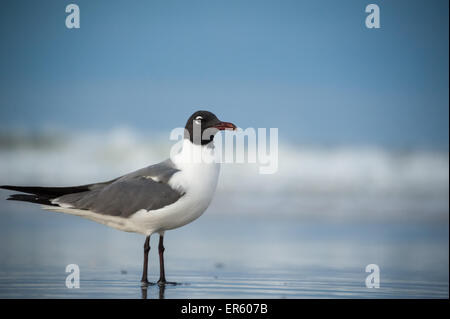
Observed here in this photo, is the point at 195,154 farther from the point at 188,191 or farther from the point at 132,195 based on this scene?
the point at 132,195

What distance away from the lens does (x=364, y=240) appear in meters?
9.79

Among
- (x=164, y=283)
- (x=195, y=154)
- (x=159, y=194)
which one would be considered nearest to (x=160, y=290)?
(x=164, y=283)

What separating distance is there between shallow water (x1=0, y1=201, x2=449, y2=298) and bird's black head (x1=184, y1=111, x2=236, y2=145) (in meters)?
1.28

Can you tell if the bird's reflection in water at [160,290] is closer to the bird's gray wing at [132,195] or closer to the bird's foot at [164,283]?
the bird's foot at [164,283]

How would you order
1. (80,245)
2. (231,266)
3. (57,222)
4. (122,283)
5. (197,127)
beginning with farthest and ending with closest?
(57,222), (80,245), (231,266), (197,127), (122,283)

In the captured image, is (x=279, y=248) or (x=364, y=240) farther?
(x=364, y=240)

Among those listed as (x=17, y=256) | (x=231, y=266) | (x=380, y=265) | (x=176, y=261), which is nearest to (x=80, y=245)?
(x=17, y=256)

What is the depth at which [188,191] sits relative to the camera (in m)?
6.56

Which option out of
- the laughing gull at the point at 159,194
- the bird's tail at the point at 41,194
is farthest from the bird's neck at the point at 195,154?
the bird's tail at the point at 41,194

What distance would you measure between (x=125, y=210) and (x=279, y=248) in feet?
9.08

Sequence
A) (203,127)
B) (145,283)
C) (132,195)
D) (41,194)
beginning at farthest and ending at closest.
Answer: (41,194) → (203,127) → (132,195) → (145,283)

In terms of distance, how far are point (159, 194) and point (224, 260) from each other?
163 centimetres

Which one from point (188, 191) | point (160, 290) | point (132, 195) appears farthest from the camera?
point (132, 195)
